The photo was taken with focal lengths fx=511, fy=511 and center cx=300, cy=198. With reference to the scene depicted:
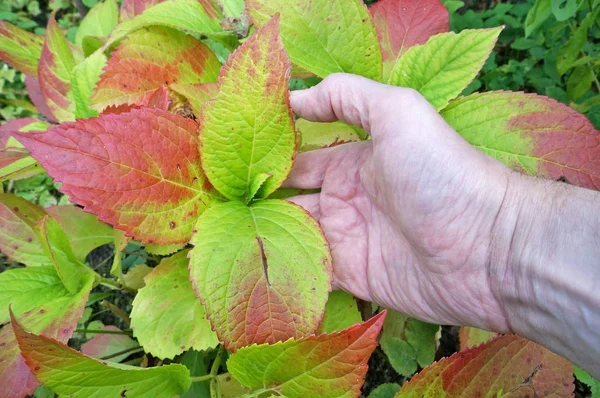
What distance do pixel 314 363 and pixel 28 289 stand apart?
699 millimetres

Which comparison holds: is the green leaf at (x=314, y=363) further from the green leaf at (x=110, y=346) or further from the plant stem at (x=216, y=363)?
the green leaf at (x=110, y=346)

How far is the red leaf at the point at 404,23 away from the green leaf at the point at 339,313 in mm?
547

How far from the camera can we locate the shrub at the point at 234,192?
2.82 ft

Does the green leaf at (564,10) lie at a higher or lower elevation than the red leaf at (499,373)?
higher

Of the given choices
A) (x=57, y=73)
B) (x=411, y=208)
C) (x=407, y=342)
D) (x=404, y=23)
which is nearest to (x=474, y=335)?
(x=407, y=342)

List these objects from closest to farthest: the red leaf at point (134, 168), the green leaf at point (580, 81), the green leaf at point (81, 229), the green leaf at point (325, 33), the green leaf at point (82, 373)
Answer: the green leaf at point (82, 373)
the red leaf at point (134, 168)
the green leaf at point (325, 33)
the green leaf at point (81, 229)
the green leaf at point (580, 81)

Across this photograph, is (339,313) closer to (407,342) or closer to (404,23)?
(407,342)

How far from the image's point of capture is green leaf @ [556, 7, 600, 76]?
4.68 ft

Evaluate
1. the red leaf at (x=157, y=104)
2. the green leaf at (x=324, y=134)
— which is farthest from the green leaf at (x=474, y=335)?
the red leaf at (x=157, y=104)

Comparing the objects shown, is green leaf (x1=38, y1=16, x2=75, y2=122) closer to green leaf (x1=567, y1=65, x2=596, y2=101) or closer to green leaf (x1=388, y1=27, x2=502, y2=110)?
green leaf (x1=388, y1=27, x2=502, y2=110)

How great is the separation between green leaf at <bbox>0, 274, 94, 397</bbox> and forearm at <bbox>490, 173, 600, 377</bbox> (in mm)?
847

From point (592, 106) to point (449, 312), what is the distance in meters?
0.83

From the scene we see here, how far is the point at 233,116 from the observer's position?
955 mm

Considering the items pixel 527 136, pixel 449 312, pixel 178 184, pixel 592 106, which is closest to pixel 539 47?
pixel 592 106
